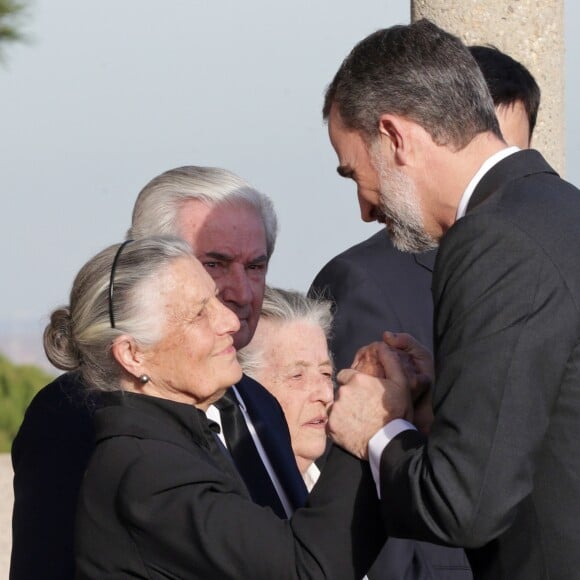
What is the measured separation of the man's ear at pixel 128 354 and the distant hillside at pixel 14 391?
4.99 metres

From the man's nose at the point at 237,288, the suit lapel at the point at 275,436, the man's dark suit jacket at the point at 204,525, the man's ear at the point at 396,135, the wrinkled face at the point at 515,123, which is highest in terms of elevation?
the man's ear at the point at 396,135

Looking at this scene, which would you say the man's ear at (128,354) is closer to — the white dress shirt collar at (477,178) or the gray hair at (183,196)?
the white dress shirt collar at (477,178)

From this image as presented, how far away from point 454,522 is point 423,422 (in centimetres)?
51

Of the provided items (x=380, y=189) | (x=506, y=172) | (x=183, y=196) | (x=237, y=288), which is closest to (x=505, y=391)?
(x=506, y=172)

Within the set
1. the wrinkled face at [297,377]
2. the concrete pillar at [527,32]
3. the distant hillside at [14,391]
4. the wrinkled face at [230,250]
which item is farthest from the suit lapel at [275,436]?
the distant hillside at [14,391]

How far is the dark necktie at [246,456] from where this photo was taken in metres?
3.74

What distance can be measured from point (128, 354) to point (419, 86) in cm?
91

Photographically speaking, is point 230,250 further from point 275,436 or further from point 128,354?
point 128,354

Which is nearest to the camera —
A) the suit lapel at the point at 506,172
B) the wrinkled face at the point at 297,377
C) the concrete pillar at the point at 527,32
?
the suit lapel at the point at 506,172

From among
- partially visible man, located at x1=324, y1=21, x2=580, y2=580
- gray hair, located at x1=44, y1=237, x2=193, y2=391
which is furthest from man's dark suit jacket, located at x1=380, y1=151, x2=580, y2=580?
gray hair, located at x1=44, y1=237, x2=193, y2=391

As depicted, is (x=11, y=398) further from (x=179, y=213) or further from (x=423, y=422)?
(x=423, y=422)

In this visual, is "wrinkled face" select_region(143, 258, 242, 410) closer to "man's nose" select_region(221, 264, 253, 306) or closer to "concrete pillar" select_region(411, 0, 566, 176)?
"man's nose" select_region(221, 264, 253, 306)

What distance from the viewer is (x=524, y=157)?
2934 millimetres

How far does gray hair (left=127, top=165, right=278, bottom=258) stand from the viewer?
432cm
